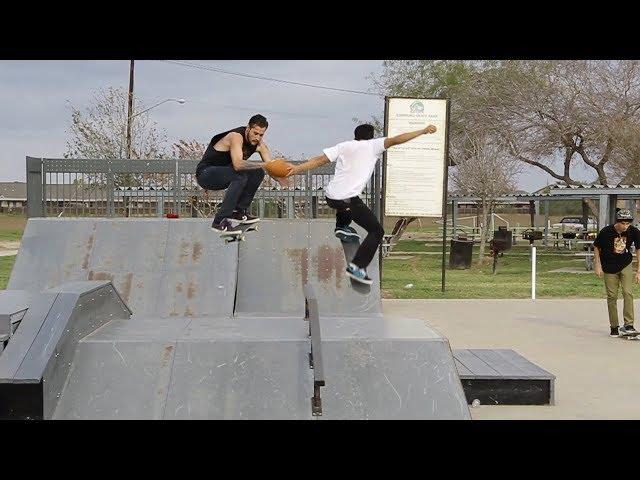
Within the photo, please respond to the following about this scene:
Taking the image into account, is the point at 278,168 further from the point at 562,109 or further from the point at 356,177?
the point at 562,109

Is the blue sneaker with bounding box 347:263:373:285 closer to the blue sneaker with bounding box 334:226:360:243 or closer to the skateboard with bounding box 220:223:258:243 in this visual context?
the blue sneaker with bounding box 334:226:360:243

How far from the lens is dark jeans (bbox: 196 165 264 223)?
5.00 metres

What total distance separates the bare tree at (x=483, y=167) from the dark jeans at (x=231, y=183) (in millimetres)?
25952

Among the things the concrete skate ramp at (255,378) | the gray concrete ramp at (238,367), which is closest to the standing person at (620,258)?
the gray concrete ramp at (238,367)

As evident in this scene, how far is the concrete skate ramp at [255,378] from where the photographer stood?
576 cm

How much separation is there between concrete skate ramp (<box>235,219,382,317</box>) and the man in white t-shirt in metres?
6.29

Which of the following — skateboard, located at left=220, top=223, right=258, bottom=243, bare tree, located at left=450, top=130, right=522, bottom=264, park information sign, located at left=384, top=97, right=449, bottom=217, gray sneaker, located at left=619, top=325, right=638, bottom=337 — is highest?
bare tree, located at left=450, top=130, right=522, bottom=264

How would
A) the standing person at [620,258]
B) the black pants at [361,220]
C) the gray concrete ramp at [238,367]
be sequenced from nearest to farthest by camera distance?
the black pants at [361,220]
the gray concrete ramp at [238,367]
the standing person at [620,258]

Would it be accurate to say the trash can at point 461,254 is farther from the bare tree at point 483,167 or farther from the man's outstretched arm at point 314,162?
the man's outstretched arm at point 314,162

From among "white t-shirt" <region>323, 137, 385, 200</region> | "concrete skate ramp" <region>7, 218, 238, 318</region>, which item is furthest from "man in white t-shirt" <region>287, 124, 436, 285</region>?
"concrete skate ramp" <region>7, 218, 238, 318</region>

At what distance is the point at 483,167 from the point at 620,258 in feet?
67.1
